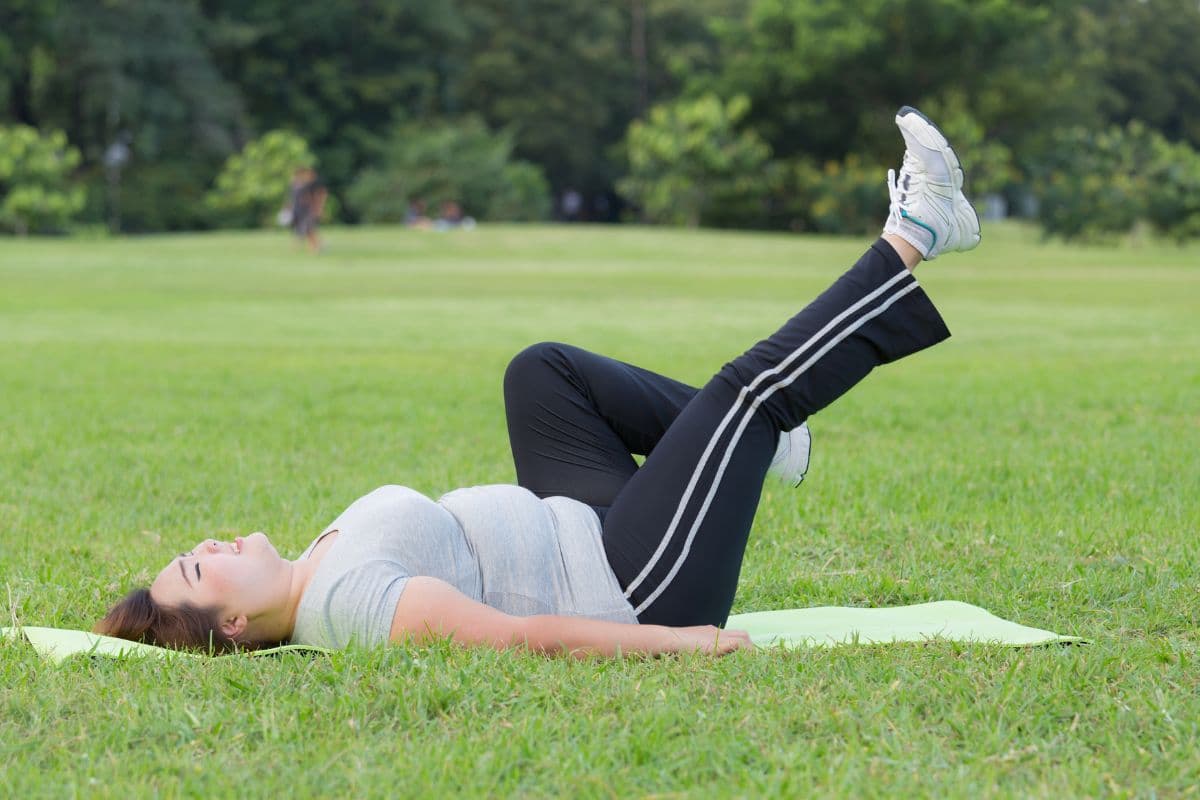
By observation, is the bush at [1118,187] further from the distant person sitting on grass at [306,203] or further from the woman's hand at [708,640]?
the woman's hand at [708,640]

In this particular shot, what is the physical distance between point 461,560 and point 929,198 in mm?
1618

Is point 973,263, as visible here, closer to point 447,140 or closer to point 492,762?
point 447,140

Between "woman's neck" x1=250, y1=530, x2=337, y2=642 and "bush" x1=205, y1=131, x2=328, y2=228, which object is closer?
"woman's neck" x1=250, y1=530, x2=337, y2=642

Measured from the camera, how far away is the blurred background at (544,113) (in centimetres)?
4331

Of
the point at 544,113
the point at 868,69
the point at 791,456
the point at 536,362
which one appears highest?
the point at 868,69

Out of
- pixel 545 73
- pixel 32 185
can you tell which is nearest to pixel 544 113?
pixel 545 73

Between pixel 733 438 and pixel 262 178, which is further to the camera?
pixel 262 178

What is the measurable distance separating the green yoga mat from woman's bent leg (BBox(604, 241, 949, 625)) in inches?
10.9

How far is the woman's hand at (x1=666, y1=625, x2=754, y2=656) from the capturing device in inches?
132

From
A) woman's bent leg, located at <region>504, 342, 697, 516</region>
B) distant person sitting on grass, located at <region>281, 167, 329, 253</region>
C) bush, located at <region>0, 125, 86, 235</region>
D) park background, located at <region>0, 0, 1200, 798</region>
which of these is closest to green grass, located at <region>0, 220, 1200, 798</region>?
park background, located at <region>0, 0, 1200, 798</region>

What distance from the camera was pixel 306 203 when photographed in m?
30.2

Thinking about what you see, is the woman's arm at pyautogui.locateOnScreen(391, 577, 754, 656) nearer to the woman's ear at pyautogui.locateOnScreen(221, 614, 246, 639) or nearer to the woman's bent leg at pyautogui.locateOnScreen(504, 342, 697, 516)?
the woman's ear at pyautogui.locateOnScreen(221, 614, 246, 639)

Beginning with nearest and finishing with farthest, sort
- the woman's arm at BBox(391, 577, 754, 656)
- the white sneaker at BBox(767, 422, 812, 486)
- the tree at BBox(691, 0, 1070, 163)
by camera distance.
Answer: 1. the woman's arm at BBox(391, 577, 754, 656)
2. the white sneaker at BBox(767, 422, 812, 486)
3. the tree at BBox(691, 0, 1070, 163)

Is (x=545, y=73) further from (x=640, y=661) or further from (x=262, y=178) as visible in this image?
(x=640, y=661)
